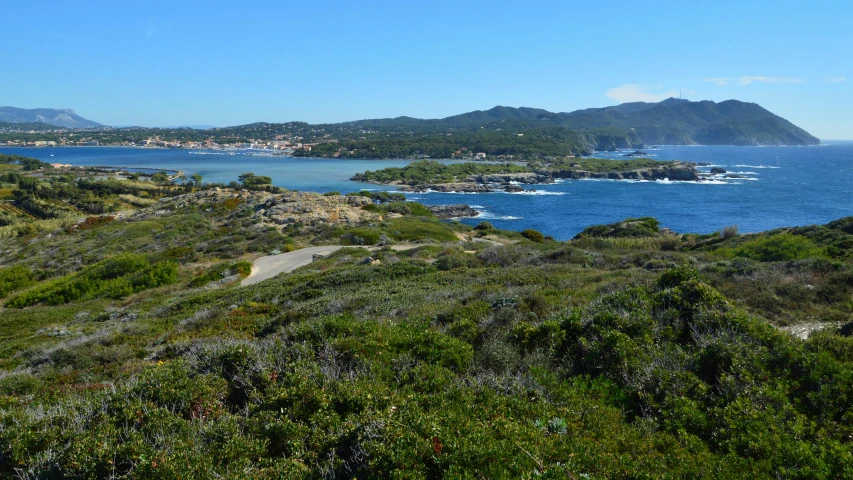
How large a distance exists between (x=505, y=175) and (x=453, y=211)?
43842 mm

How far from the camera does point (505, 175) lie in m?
102

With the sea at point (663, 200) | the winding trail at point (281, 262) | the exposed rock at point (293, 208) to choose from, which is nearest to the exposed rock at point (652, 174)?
the sea at point (663, 200)

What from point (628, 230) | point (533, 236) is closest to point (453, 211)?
point (533, 236)

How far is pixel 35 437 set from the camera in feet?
13.4

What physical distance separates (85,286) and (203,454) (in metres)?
22.1

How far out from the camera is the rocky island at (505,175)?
300 feet

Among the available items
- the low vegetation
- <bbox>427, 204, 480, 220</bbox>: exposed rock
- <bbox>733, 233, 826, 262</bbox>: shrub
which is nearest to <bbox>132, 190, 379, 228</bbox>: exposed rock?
<bbox>427, 204, 480, 220</bbox>: exposed rock

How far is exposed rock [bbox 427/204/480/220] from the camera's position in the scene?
60.7 m

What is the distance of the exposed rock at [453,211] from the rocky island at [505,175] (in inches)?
994

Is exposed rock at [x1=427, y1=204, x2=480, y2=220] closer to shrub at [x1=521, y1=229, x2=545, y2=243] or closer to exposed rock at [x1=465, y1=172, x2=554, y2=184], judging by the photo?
shrub at [x1=521, y1=229, x2=545, y2=243]

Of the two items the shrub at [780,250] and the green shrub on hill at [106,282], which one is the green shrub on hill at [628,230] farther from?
the green shrub on hill at [106,282]

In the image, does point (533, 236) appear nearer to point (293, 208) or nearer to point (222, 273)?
point (293, 208)

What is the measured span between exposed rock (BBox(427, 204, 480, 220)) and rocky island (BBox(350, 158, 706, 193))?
25258 mm

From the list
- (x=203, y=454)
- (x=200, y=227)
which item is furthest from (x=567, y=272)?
(x=200, y=227)
